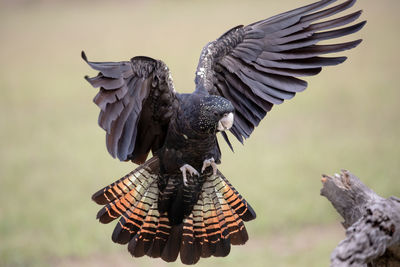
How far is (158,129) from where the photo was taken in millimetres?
3301

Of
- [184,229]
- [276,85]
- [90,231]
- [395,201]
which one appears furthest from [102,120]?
[90,231]

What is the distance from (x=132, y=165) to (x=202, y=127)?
405cm

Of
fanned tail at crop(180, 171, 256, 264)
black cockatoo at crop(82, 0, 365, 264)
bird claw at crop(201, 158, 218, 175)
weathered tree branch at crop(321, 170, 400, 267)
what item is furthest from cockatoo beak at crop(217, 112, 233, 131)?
weathered tree branch at crop(321, 170, 400, 267)

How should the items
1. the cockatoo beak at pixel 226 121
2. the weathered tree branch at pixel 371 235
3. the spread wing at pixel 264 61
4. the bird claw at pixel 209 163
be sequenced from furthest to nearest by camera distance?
1. the spread wing at pixel 264 61
2. the bird claw at pixel 209 163
3. the cockatoo beak at pixel 226 121
4. the weathered tree branch at pixel 371 235

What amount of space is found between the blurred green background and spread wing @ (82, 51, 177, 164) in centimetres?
223

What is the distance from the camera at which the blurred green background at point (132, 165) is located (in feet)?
17.5

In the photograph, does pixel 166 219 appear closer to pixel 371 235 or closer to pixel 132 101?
pixel 132 101

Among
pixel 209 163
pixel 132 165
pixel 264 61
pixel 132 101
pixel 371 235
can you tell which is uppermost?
pixel 132 165

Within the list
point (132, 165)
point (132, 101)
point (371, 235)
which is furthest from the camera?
point (132, 165)

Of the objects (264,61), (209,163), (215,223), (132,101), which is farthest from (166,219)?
(264,61)

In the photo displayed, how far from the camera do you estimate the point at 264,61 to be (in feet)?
11.3

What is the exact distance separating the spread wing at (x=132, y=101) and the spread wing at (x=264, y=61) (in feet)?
0.96

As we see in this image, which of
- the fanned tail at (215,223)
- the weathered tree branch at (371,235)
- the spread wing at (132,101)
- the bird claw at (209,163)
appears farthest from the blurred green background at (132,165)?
the weathered tree branch at (371,235)

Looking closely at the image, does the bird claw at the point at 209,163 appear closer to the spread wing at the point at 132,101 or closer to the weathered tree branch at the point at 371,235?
the spread wing at the point at 132,101
